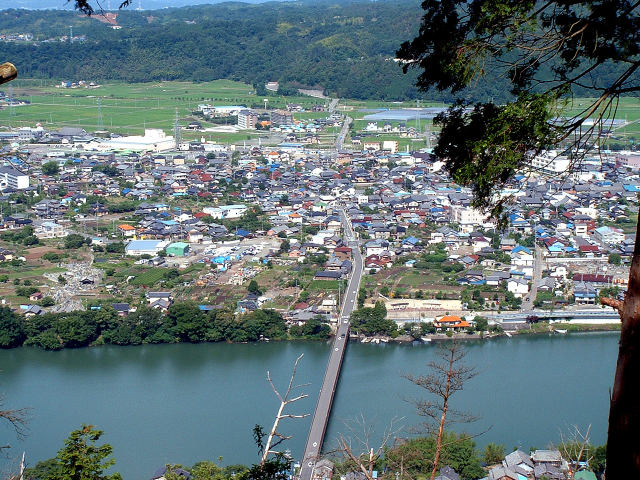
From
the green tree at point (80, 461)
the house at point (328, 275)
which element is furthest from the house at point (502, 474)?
the house at point (328, 275)

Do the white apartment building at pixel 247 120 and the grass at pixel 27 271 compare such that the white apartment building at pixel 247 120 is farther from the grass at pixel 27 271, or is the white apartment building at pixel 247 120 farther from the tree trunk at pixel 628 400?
the tree trunk at pixel 628 400

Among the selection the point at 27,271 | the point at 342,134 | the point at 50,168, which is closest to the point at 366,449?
the point at 27,271

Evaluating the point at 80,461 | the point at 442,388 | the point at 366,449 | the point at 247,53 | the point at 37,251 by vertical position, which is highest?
Result: the point at 247,53

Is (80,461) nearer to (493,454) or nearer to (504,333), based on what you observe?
(493,454)

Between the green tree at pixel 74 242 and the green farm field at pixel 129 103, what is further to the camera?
the green farm field at pixel 129 103

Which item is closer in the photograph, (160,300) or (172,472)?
(172,472)

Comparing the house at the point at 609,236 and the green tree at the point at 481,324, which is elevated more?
the house at the point at 609,236

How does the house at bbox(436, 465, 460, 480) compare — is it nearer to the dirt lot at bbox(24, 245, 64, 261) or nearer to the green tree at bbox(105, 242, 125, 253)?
the green tree at bbox(105, 242, 125, 253)

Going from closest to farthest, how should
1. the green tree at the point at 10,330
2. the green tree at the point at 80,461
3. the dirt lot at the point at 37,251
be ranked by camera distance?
the green tree at the point at 80,461
the green tree at the point at 10,330
the dirt lot at the point at 37,251

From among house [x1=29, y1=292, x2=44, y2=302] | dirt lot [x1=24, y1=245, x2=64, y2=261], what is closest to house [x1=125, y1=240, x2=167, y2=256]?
dirt lot [x1=24, y1=245, x2=64, y2=261]
